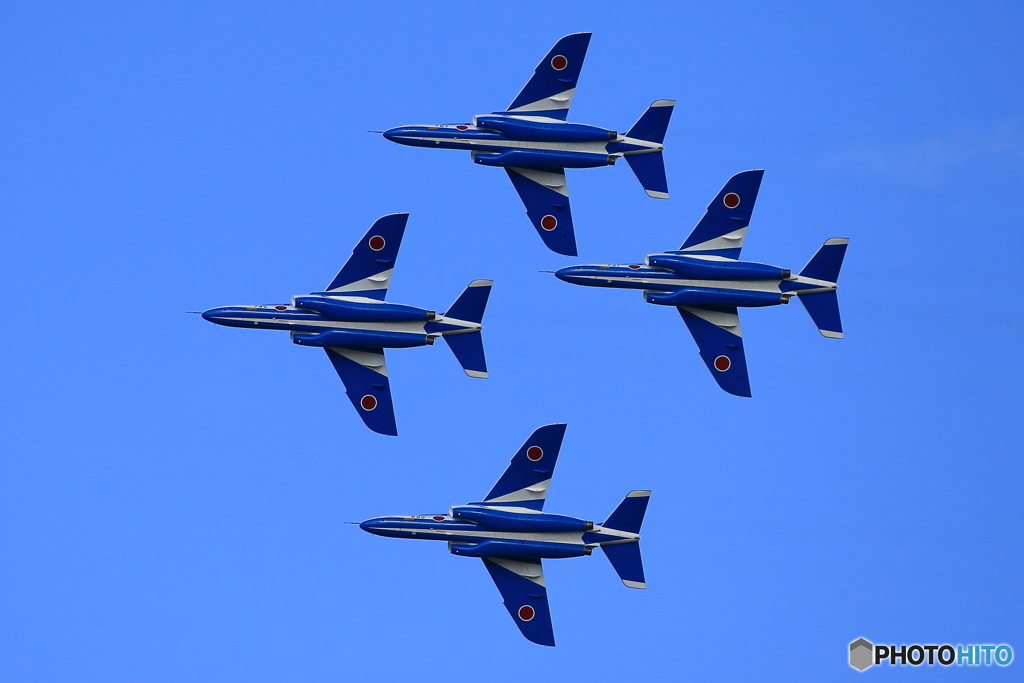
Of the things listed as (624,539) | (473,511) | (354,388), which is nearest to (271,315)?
(354,388)

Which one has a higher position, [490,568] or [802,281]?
[802,281]

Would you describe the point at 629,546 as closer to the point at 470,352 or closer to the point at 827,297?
the point at 470,352

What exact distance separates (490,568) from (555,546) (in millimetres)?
3692

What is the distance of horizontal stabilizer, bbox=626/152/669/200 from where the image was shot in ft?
319

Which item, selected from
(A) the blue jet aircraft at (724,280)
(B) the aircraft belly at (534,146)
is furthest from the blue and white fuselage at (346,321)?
(B) the aircraft belly at (534,146)

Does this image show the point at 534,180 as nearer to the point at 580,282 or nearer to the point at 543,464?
the point at 580,282

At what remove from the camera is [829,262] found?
94875 millimetres

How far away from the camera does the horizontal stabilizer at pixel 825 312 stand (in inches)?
3730

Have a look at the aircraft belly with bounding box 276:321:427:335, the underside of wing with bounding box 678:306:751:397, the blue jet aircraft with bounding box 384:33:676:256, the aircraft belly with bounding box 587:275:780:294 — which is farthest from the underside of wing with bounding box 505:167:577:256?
the aircraft belly with bounding box 276:321:427:335

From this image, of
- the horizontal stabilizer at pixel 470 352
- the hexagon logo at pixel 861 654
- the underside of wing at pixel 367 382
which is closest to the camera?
the hexagon logo at pixel 861 654

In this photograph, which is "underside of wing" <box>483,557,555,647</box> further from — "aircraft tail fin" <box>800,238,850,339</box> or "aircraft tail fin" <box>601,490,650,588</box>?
"aircraft tail fin" <box>800,238,850,339</box>

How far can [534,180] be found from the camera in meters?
98.9

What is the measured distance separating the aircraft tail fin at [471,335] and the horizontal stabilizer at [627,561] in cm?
985

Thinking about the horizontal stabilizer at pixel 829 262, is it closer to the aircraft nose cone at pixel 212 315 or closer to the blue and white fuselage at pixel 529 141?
the blue and white fuselage at pixel 529 141
